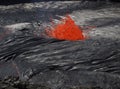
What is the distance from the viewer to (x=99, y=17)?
10.5 feet

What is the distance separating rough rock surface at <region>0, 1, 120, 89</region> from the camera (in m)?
2.03

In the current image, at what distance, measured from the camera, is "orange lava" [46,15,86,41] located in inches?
107

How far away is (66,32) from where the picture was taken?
2.79m

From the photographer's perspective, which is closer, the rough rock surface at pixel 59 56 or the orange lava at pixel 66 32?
the rough rock surface at pixel 59 56

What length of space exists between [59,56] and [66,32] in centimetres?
55

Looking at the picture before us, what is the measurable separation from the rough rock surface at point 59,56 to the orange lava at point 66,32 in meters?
0.13

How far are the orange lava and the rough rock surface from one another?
5.0 inches

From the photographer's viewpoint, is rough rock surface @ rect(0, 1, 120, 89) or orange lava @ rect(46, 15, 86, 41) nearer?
rough rock surface @ rect(0, 1, 120, 89)

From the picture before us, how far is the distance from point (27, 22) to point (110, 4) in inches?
61.3

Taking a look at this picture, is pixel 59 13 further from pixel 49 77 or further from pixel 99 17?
pixel 49 77

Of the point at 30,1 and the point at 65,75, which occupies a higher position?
the point at 30,1

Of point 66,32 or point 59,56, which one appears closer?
point 59,56

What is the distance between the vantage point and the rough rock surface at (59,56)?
6.66ft

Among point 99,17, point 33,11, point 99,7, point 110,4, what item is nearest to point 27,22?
point 33,11
